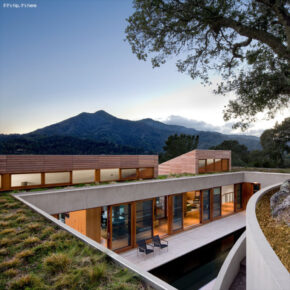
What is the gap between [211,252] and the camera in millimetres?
9812

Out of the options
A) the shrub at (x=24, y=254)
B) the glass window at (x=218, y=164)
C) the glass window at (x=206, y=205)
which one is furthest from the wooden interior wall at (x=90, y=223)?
the glass window at (x=218, y=164)

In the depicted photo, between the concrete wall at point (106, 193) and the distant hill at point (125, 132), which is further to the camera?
the distant hill at point (125, 132)

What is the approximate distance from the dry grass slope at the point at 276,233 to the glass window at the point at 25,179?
8.85m

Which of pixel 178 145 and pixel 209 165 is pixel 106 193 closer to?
pixel 209 165

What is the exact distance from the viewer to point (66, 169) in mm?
10023

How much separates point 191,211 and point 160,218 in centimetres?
369

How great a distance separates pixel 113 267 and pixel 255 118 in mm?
7276

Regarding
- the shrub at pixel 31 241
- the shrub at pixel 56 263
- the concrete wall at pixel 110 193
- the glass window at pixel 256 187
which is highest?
the shrub at pixel 56 263

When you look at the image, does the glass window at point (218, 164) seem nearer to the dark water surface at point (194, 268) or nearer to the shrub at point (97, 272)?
the dark water surface at point (194, 268)

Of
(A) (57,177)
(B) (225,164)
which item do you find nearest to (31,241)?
(A) (57,177)

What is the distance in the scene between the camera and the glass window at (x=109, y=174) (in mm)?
11312

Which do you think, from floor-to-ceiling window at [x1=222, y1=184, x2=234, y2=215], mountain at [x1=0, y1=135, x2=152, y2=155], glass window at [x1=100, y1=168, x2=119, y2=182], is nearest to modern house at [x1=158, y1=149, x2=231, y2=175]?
floor-to-ceiling window at [x1=222, y1=184, x2=234, y2=215]

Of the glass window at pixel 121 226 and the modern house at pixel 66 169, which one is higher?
the modern house at pixel 66 169

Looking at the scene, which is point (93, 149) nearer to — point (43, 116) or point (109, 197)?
point (43, 116)
